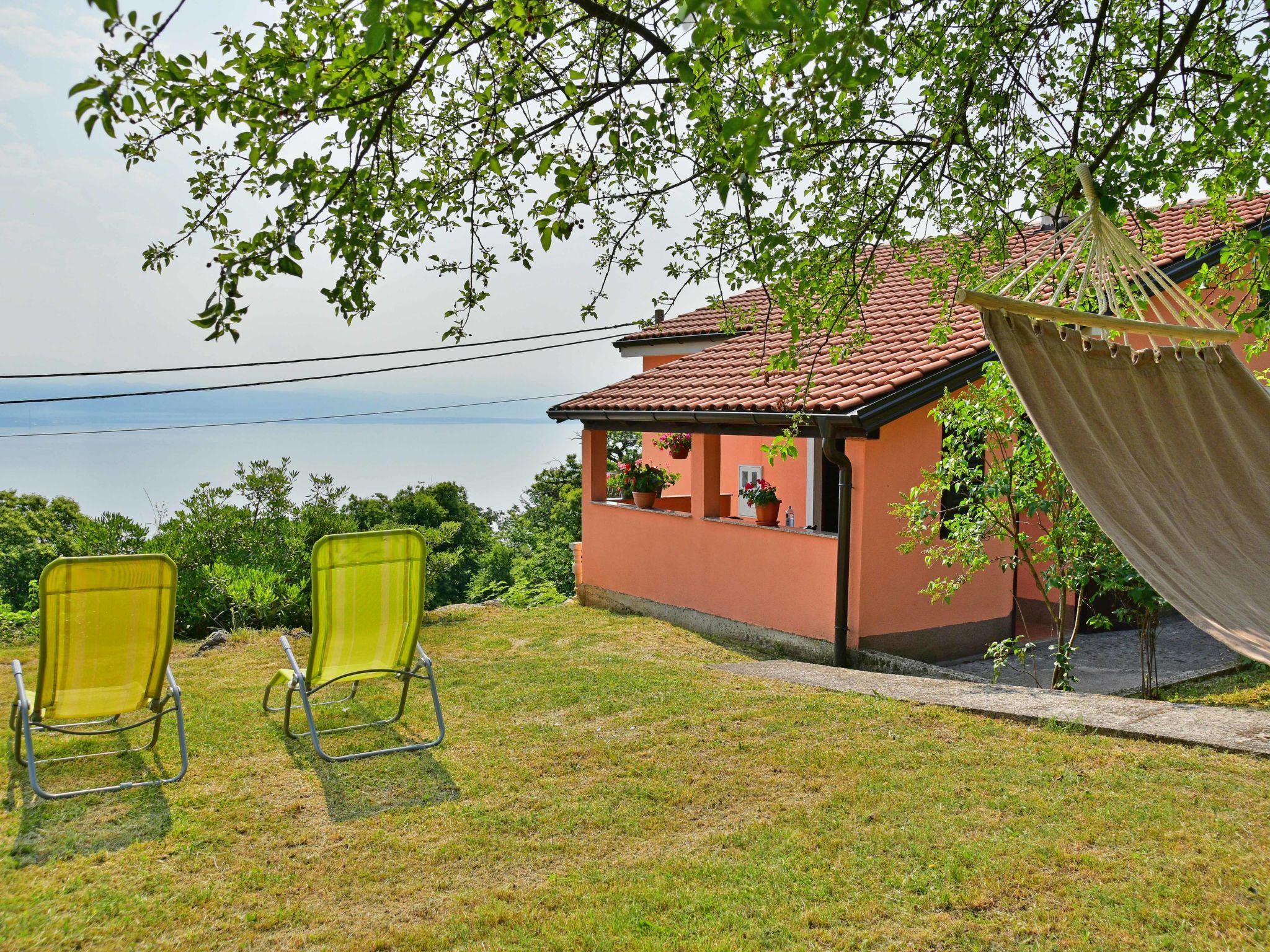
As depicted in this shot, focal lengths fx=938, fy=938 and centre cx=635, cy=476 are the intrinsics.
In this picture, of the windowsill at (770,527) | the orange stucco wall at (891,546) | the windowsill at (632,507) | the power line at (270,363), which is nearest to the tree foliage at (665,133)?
the orange stucco wall at (891,546)

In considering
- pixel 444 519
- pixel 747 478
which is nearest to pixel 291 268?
pixel 747 478

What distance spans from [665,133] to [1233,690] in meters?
5.81

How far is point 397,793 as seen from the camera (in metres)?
4.86

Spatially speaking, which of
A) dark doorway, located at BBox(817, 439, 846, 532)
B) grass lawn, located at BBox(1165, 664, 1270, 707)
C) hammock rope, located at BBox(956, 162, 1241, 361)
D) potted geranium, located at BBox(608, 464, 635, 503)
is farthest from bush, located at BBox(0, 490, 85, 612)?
grass lawn, located at BBox(1165, 664, 1270, 707)

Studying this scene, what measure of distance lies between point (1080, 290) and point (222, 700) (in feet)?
20.3

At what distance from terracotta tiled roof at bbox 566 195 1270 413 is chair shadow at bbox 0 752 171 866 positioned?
168 inches

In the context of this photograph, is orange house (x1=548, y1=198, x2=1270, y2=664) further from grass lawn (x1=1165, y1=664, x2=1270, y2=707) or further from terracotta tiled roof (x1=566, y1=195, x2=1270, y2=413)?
grass lawn (x1=1165, y1=664, x2=1270, y2=707)

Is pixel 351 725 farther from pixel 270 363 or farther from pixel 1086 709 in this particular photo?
pixel 270 363

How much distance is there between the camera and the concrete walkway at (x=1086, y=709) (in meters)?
5.01

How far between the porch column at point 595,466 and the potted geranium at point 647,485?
2.46ft

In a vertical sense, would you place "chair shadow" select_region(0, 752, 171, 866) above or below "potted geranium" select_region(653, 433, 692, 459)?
below

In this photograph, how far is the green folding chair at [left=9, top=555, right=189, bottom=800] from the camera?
4.93 meters

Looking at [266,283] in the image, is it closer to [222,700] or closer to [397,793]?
[397,793]

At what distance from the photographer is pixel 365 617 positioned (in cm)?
580
